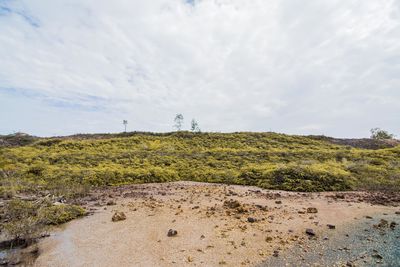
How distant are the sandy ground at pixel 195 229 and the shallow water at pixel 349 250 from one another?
0.28 metres

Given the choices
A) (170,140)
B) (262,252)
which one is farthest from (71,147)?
(262,252)

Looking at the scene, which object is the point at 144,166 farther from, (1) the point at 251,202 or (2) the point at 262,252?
(2) the point at 262,252

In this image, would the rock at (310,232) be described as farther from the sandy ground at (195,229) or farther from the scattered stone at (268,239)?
the scattered stone at (268,239)

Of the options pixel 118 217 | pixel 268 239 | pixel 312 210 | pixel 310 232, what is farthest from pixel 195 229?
pixel 312 210

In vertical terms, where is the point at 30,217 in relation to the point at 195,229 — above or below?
above

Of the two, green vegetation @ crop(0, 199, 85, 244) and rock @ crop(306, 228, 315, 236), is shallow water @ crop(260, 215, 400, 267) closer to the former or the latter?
rock @ crop(306, 228, 315, 236)

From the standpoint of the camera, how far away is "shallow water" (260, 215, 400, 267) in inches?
215

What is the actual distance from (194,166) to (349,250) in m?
13.2

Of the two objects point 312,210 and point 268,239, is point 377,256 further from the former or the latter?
point 312,210

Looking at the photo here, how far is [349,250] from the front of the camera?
19.6 feet

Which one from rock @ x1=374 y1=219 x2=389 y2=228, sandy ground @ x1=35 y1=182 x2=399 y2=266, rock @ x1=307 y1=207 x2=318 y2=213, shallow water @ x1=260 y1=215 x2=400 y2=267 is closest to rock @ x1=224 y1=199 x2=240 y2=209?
sandy ground @ x1=35 y1=182 x2=399 y2=266

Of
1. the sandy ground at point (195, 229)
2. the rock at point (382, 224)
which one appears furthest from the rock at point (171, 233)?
the rock at point (382, 224)

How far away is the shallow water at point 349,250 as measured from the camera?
5.46 meters

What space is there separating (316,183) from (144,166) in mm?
10396
